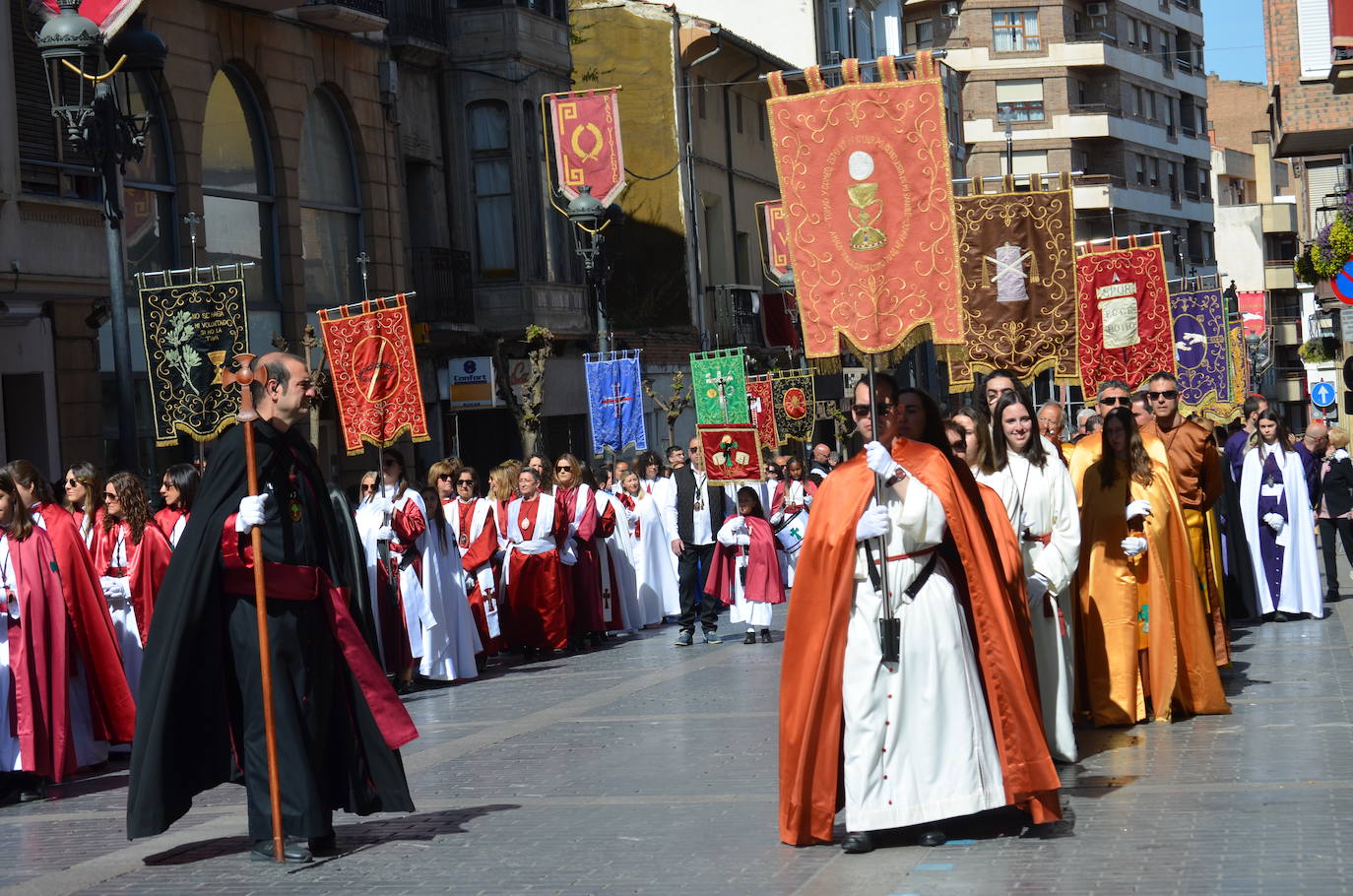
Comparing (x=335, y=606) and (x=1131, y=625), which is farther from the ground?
(x=335, y=606)

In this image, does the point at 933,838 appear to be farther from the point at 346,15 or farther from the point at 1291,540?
the point at 346,15

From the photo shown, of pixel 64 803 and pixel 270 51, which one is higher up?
pixel 270 51

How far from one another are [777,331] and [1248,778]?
37.4 metres

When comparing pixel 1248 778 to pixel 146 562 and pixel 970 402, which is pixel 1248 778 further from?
pixel 146 562

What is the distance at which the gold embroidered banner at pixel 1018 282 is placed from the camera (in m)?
16.3

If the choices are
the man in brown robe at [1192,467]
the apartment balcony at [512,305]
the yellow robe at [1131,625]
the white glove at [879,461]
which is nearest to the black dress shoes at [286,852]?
the white glove at [879,461]

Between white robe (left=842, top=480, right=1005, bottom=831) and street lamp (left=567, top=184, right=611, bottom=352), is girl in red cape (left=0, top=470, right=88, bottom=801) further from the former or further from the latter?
street lamp (left=567, top=184, right=611, bottom=352)

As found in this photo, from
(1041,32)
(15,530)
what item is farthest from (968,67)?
(15,530)

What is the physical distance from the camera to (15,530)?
11.5 metres

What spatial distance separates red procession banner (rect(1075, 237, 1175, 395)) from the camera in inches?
795

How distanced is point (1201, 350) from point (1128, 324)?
143 inches

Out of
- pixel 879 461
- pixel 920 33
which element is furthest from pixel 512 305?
pixel 920 33

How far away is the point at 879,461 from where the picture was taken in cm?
816

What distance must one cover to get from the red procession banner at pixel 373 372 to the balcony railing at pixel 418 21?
45.0ft
